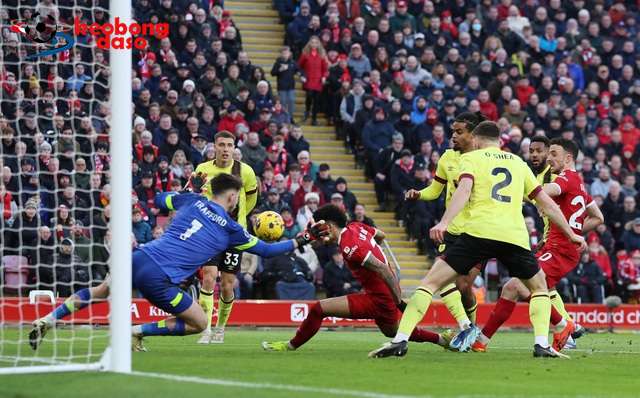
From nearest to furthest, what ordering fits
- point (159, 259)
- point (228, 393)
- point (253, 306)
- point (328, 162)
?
point (228, 393)
point (159, 259)
point (253, 306)
point (328, 162)

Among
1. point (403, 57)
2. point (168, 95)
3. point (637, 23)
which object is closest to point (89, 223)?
point (168, 95)

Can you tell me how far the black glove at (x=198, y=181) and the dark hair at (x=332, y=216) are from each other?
2.28 m

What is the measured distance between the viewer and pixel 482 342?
13.9 m

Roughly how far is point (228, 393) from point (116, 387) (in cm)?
91

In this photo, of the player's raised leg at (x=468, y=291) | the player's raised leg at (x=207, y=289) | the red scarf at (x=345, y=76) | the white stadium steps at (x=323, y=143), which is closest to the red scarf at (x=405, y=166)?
the white stadium steps at (x=323, y=143)

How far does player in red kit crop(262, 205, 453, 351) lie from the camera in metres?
13.0

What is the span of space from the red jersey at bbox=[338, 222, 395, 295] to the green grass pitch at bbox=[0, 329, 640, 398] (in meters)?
0.76

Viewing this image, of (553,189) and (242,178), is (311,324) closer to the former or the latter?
(242,178)

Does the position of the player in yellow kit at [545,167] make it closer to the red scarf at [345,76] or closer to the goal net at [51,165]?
the goal net at [51,165]

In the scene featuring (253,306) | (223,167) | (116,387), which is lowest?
(253,306)

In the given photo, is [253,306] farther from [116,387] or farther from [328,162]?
[116,387]

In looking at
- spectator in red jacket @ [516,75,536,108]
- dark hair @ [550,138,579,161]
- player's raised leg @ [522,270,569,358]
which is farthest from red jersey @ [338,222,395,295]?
spectator in red jacket @ [516,75,536,108]

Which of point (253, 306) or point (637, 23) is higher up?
point (637, 23)

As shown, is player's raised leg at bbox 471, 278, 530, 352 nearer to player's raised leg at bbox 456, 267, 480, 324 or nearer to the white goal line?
player's raised leg at bbox 456, 267, 480, 324
